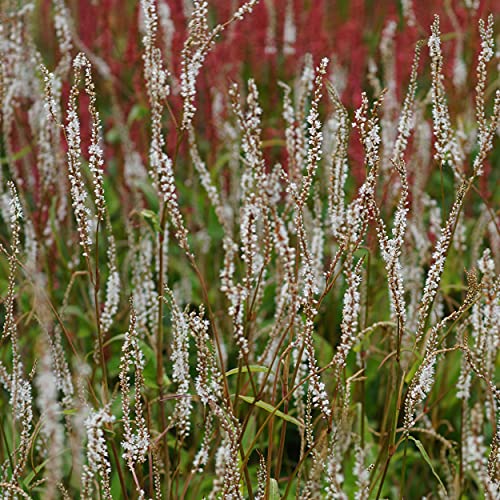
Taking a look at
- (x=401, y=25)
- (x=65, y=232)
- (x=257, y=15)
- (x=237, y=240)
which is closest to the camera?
(x=237, y=240)

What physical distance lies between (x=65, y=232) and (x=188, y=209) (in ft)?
1.98

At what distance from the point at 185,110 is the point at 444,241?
617 mm

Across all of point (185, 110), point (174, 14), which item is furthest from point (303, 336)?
point (174, 14)

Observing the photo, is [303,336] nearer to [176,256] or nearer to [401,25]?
[176,256]

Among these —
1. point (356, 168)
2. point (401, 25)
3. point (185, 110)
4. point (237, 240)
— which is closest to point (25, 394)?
point (185, 110)

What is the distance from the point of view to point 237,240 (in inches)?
124

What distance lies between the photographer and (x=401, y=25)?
5742mm

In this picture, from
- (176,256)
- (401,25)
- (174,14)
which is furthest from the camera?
(401,25)

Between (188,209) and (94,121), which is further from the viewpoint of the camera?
(188,209)

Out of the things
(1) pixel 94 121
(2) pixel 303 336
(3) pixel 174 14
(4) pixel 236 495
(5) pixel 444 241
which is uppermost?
(3) pixel 174 14

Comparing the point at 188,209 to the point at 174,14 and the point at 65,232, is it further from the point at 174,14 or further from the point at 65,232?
the point at 174,14

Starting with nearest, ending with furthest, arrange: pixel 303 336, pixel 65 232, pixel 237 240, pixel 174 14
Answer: pixel 303 336 → pixel 237 240 → pixel 65 232 → pixel 174 14

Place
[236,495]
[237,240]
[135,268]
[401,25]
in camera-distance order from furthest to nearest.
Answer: [401,25]
[237,240]
[135,268]
[236,495]

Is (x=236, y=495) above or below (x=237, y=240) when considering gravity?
below
